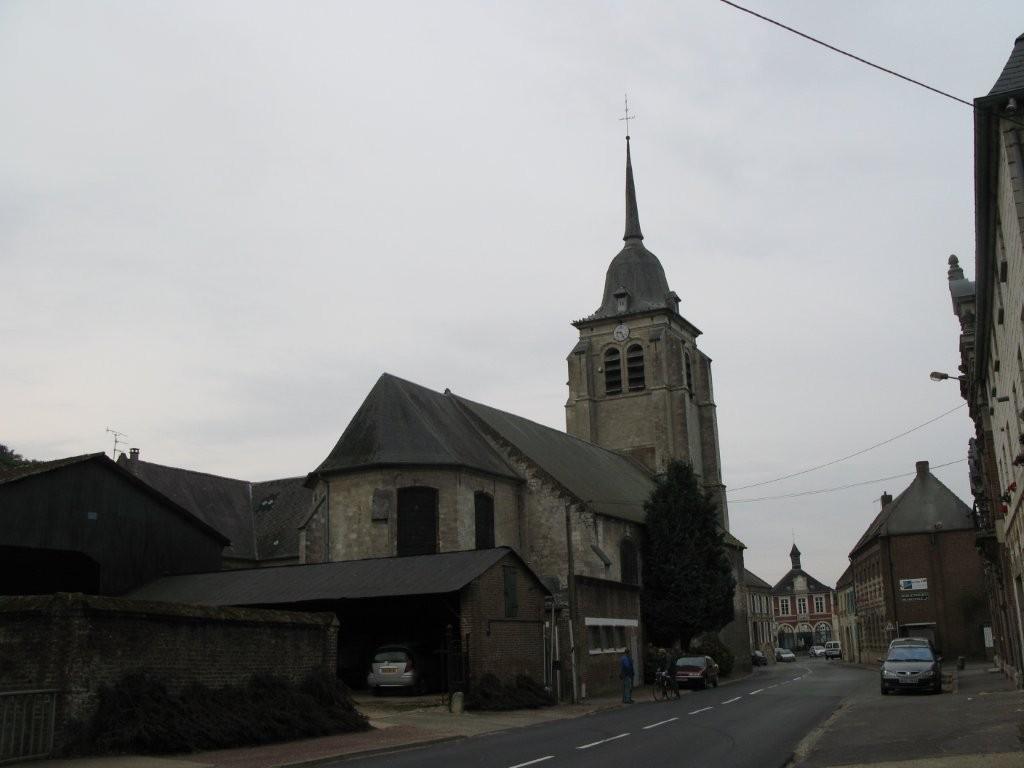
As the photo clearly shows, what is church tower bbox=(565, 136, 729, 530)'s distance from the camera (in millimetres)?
50375

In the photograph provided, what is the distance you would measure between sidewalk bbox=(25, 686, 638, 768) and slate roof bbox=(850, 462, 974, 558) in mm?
31007

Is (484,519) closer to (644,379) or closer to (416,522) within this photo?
(416,522)

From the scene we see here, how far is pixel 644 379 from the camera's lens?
51.2m

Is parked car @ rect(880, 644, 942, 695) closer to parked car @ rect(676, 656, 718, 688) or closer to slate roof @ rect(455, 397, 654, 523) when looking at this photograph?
parked car @ rect(676, 656, 718, 688)

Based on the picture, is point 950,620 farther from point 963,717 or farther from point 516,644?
point 963,717

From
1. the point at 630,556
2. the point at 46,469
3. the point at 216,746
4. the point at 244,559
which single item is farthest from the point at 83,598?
the point at 244,559

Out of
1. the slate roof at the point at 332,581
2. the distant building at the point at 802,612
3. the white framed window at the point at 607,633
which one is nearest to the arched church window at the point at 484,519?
the white framed window at the point at 607,633

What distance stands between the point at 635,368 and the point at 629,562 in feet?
51.3

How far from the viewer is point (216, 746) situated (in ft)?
47.3

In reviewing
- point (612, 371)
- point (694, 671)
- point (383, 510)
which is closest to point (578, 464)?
point (612, 371)

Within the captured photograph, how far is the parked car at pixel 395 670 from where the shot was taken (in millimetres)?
23234

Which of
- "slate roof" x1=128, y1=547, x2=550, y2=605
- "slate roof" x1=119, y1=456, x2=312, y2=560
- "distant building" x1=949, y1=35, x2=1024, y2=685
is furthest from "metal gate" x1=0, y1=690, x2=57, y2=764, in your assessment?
"slate roof" x1=119, y1=456, x2=312, y2=560

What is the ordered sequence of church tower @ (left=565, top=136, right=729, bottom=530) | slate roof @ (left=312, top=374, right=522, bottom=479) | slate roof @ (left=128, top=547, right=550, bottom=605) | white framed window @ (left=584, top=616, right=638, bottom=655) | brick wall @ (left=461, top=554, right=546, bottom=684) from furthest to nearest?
church tower @ (left=565, top=136, right=729, bottom=530) → slate roof @ (left=312, top=374, right=522, bottom=479) → white framed window @ (left=584, top=616, right=638, bottom=655) → slate roof @ (left=128, top=547, right=550, bottom=605) → brick wall @ (left=461, top=554, right=546, bottom=684)

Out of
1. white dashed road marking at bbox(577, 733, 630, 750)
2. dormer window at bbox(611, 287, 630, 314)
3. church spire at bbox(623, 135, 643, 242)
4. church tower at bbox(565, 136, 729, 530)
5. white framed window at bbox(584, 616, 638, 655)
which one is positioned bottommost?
white dashed road marking at bbox(577, 733, 630, 750)
